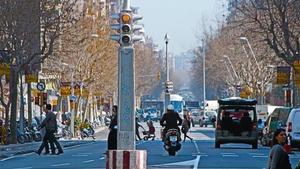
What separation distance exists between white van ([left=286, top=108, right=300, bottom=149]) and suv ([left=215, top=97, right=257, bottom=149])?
2.87m

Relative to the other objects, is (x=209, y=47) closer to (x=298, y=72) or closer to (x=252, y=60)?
(x=252, y=60)

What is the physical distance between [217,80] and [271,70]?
34.2 metres

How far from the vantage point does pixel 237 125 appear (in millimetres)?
47312

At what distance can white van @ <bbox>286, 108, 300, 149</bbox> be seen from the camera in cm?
4406

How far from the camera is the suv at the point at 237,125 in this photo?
47.1 m

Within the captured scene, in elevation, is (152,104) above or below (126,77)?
above

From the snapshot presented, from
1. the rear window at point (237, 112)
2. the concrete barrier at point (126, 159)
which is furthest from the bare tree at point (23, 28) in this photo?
the concrete barrier at point (126, 159)

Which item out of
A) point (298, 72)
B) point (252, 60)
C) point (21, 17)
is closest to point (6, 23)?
point (21, 17)

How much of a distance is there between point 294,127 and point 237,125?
149 inches

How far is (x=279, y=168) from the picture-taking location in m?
17.7

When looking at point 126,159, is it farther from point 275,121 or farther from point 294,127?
point 275,121

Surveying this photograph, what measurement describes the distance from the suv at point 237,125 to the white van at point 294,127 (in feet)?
9.41

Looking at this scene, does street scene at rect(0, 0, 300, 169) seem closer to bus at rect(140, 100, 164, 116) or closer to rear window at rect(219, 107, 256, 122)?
rear window at rect(219, 107, 256, 122)

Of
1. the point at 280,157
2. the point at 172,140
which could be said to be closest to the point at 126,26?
the point at 280,157
